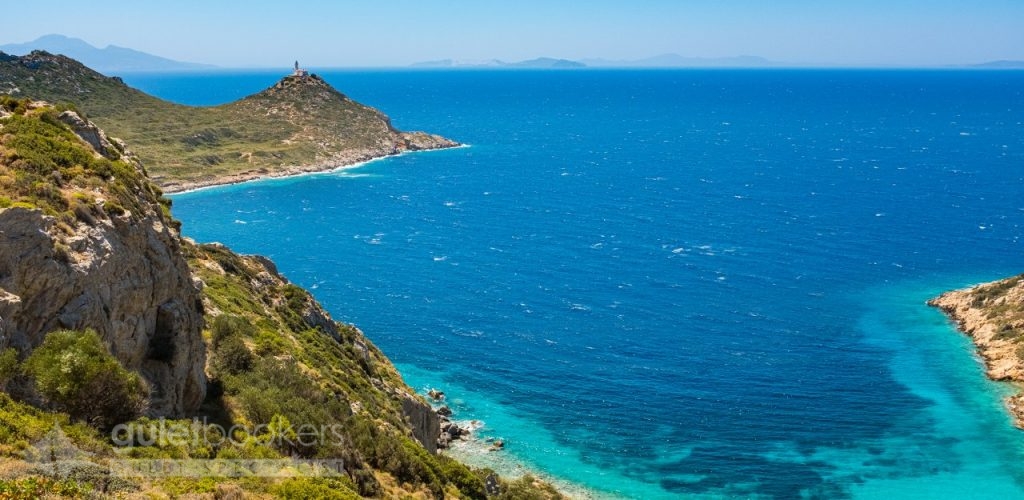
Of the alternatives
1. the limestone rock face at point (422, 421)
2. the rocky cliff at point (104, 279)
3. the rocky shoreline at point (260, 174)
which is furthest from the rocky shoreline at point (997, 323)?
the rocky shoreline at point (260, 174)

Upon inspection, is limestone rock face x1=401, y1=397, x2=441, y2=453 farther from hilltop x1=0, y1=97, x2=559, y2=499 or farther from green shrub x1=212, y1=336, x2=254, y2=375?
green shrub x1=212, y1=336, x2=254, y2=375

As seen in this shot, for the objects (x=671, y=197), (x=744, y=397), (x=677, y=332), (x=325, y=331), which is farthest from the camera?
(x=671, y=197)

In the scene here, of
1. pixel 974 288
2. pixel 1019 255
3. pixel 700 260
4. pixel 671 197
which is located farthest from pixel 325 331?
pixel 671 197

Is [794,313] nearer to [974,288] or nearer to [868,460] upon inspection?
[974,288]

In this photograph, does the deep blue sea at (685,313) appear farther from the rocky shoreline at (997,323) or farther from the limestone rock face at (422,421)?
the limestone rock face at (422,421)

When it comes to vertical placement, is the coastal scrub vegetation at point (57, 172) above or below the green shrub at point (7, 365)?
above

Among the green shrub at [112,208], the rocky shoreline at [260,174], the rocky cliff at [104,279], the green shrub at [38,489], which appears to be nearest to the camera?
the green shrub at [38,489]
